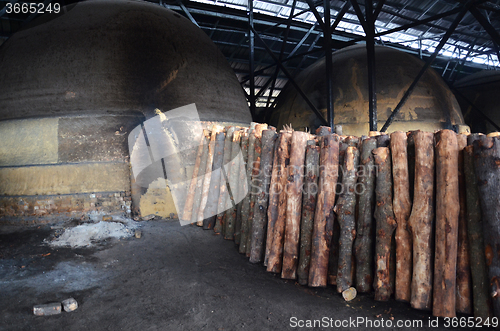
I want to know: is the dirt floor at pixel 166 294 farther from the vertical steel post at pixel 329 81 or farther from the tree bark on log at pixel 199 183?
the vertical steel post at pixel 329 81

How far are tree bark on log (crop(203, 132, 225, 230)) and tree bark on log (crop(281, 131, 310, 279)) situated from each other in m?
1.74

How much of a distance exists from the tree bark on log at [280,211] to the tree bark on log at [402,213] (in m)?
1.15

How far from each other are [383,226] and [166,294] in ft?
7.17

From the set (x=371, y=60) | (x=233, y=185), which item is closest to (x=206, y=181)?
(x=233, y=185)

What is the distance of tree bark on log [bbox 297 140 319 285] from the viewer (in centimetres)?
317

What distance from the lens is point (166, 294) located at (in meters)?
2.98

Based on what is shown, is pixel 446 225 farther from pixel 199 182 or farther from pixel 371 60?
pixel 371 60

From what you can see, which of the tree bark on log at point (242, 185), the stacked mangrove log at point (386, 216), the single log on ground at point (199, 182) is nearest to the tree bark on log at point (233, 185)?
the tree bark on log at point (242, 185)

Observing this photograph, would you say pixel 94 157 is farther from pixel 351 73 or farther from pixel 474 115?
pixel 474 115

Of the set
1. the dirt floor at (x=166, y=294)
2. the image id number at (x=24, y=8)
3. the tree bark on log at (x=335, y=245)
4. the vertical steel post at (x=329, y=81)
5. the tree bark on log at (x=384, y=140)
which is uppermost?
the image id number at (x=24, y=8)

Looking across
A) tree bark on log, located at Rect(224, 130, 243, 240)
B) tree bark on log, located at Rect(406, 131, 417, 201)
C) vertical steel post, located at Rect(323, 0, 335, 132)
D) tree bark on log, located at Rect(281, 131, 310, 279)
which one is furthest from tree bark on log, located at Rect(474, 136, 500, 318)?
vertical steel post, located at Rect(323, 0, 335, 132)

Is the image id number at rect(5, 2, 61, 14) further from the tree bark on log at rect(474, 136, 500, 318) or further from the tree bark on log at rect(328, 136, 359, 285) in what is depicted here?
the tree bark on log at rect(474, 136, 500, 318)

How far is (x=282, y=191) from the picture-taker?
3482 millimetres

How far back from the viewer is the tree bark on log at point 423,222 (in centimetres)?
259
